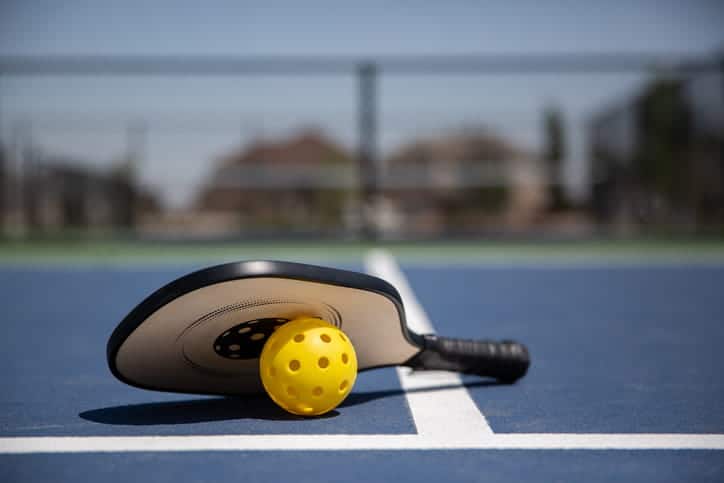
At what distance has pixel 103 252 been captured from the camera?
493 inches

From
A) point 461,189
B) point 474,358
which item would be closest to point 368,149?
point 461,189

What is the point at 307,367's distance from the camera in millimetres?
2553

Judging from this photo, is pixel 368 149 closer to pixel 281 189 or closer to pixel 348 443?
pixel 281 189

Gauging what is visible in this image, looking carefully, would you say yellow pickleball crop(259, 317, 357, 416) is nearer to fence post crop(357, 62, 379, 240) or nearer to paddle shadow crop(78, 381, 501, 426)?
paddle shadow crop(78, 381, 501, 426)

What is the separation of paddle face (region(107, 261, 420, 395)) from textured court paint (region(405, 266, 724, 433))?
17.9 inches

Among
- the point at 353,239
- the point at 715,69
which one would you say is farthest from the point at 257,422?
the point at 715,69

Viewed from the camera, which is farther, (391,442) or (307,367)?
(307,367)

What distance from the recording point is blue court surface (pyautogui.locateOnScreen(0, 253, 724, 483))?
2.12m

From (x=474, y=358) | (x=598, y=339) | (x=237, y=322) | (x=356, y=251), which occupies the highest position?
(x=237, y=322)

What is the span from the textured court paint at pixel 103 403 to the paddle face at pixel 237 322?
13cm

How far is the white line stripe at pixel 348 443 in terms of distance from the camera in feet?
7.55

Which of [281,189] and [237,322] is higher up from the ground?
[281,189]

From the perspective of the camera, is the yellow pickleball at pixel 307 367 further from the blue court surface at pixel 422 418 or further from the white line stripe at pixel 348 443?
the white line stripe at pixel 348 443

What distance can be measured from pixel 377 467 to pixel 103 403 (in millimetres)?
1225
